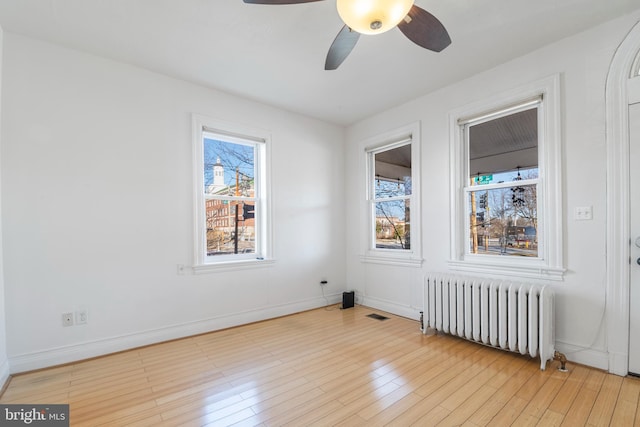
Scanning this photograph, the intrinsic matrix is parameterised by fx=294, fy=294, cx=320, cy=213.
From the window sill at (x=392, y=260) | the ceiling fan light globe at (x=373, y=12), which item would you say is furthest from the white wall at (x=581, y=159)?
the ceiling fan light globe at (x=373, y=12)

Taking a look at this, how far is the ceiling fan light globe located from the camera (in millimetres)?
1438

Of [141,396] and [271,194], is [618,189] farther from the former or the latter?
[141,396]

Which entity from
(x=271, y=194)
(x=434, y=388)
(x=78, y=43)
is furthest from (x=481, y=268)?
(x=78, y=43)

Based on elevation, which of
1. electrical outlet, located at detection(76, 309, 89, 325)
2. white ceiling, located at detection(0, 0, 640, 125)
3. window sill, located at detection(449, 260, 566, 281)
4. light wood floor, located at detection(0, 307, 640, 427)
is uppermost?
white ceiling, located at detection(0, 0, 640, 125)

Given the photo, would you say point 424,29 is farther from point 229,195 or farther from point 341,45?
point 229,195

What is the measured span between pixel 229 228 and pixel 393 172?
7.81 feet

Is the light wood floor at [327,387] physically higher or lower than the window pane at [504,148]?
lower

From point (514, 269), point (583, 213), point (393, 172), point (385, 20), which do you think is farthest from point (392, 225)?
point (385, 20)

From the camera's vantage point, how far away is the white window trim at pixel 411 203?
3729mm

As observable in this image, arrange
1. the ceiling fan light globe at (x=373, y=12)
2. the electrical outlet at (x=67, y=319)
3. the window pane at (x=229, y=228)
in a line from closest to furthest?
the ceiling fan light globe at (x=373, y=12), the electrical outlet at (x=67, y=319), the window pane at (x=229, y=228)

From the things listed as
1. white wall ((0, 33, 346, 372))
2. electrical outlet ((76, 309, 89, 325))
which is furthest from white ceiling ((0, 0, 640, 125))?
electrical outlet ((76, 309, 89, 325))

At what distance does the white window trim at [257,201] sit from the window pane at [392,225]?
5.25 ft

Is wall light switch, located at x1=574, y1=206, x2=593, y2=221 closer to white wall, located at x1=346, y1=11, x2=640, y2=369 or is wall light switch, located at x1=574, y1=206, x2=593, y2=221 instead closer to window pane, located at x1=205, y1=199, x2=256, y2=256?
white wall, located at x1=346, y1=11, x2=640, y2=369

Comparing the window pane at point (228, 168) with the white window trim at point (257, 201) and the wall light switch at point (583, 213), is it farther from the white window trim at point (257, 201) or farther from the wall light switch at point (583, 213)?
the wall light switch at point (583, 213)
